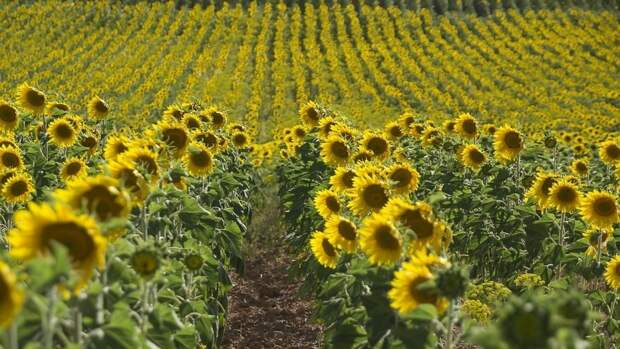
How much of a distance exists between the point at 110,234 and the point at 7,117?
12.0 ft

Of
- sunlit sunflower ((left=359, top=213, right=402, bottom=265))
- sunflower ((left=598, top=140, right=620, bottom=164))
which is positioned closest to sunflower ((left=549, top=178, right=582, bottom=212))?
sunflower ((left=598, top=140, right=620, bottom=164))

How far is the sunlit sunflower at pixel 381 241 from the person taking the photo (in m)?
3.30

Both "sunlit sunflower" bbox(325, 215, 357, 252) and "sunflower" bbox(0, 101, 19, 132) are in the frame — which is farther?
"sunflower" bbox(0, 101, 19, 132)

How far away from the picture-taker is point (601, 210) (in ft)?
15.9

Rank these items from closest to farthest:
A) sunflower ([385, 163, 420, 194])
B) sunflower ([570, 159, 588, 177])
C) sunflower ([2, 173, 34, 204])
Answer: sunflower ([2, 173, 34, 204]) < sunflower ([385, 163, 420, 194]) < sunflower ([570, 159, 588, 177])

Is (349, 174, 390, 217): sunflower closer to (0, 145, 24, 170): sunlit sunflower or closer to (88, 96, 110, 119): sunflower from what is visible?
(0, 145, 24, 170): sunlit sunflower

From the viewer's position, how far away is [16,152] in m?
5.23

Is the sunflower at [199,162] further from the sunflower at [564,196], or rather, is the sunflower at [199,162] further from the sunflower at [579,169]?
the sunflower at [579,169]

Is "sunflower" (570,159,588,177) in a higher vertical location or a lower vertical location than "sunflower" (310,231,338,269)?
higher

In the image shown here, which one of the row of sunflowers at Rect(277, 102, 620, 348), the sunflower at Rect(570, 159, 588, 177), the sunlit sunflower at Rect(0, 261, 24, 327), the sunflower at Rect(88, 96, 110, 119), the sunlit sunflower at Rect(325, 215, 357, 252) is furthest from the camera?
the sunflower at Rect(570, 159, 588, 177)

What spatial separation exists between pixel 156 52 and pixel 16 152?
23701 mm

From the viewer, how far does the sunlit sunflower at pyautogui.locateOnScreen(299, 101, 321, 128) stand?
7.74 metres

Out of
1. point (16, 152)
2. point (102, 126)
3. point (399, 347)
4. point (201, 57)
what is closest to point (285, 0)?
point (201, 57)

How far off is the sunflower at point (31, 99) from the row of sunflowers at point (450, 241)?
9.08 ft
